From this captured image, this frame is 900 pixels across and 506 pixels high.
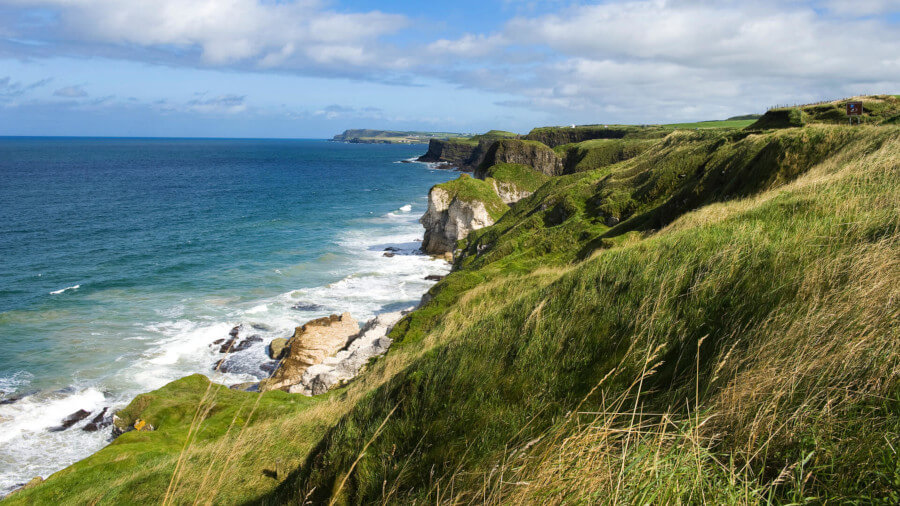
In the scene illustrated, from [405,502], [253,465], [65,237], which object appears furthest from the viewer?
[65,237]

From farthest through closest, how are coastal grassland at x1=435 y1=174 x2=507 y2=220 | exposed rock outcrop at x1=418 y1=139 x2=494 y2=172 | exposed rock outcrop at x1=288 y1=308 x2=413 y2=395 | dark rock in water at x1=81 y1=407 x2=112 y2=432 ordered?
exposed rock outcrop at x1=418 y1=139 x2=494 y2=172 → coastal grassland at x1=435 y1=174 x2=507 y2=220 → dark rock in water at x1=81 y1=407 x2=112 y2=432 → exposed rock outcrop at x1=288 y1=308 x2=413 y2=395

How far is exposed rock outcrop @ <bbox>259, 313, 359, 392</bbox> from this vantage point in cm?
2431

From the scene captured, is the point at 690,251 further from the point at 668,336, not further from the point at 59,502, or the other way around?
the point at 59,502

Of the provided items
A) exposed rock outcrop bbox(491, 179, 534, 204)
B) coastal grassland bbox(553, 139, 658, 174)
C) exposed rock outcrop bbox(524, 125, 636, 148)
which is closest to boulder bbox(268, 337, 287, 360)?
exposed rock outcrop bbox(491, 179, 534, 204)

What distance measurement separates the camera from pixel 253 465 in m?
8.57

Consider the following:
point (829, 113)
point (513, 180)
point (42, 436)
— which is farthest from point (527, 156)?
point (42, 436)

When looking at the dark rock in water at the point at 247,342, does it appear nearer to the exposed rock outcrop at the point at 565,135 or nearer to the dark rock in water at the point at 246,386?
the dark rock in water at the point at 246,386

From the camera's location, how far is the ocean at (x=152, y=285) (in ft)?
81.6

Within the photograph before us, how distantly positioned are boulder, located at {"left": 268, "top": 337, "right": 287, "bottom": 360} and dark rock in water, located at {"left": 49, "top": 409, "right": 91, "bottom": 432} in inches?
354

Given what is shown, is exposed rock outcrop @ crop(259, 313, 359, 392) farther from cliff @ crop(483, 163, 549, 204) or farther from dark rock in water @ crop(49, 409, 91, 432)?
cliff @ crop(483, 163, 549, 204)

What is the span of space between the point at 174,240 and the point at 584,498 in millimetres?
61404

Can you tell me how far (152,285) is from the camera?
40562 mm

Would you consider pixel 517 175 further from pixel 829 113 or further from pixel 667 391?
pixel 667 391

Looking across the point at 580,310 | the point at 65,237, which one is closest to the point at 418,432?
the point at 580,310
